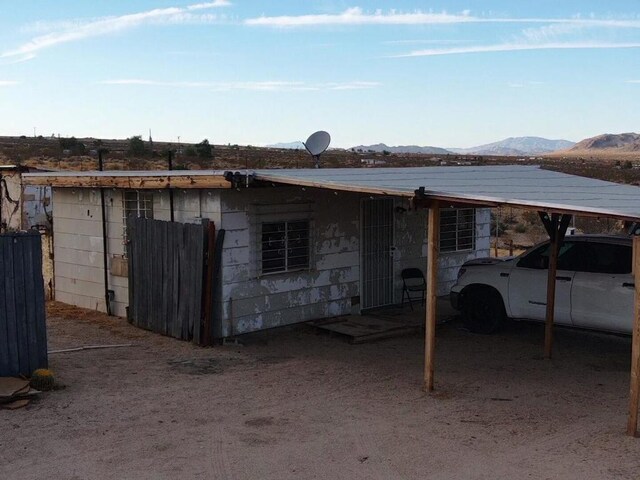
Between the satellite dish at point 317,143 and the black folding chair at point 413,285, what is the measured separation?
274 centimetres

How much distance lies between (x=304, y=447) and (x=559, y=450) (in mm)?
2317

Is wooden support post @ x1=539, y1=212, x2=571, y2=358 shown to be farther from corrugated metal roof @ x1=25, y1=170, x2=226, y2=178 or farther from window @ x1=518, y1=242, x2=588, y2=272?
corrugated metal roof @ x1=25, y1=170, x2=226, y2=178

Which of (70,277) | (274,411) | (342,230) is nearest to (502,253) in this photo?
(342,230)

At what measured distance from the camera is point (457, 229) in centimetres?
1605

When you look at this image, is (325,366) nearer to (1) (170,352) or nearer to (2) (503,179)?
(1) (170,352)

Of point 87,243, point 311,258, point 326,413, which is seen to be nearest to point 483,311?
point 311,258

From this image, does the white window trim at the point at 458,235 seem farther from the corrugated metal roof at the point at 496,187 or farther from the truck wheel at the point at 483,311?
the truck wheel at the point at 483,311

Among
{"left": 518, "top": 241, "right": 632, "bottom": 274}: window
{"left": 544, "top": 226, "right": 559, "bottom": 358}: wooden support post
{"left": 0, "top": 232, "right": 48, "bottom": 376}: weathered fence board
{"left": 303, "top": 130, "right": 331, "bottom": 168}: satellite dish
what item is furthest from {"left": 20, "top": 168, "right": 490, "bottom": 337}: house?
{"left": 0, "top": 232, "right": 48, "bottom": 376}: weathered fence board

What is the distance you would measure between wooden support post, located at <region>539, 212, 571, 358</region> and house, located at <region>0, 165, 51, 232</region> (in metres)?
9.95

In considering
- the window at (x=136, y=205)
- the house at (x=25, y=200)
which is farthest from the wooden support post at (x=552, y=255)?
the house at (x=25, y=200)

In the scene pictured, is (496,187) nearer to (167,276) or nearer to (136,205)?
(167,276)

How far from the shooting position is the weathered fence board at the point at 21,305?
903 centimetres

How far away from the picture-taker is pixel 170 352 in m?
11.3

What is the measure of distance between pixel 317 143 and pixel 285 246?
291cm
